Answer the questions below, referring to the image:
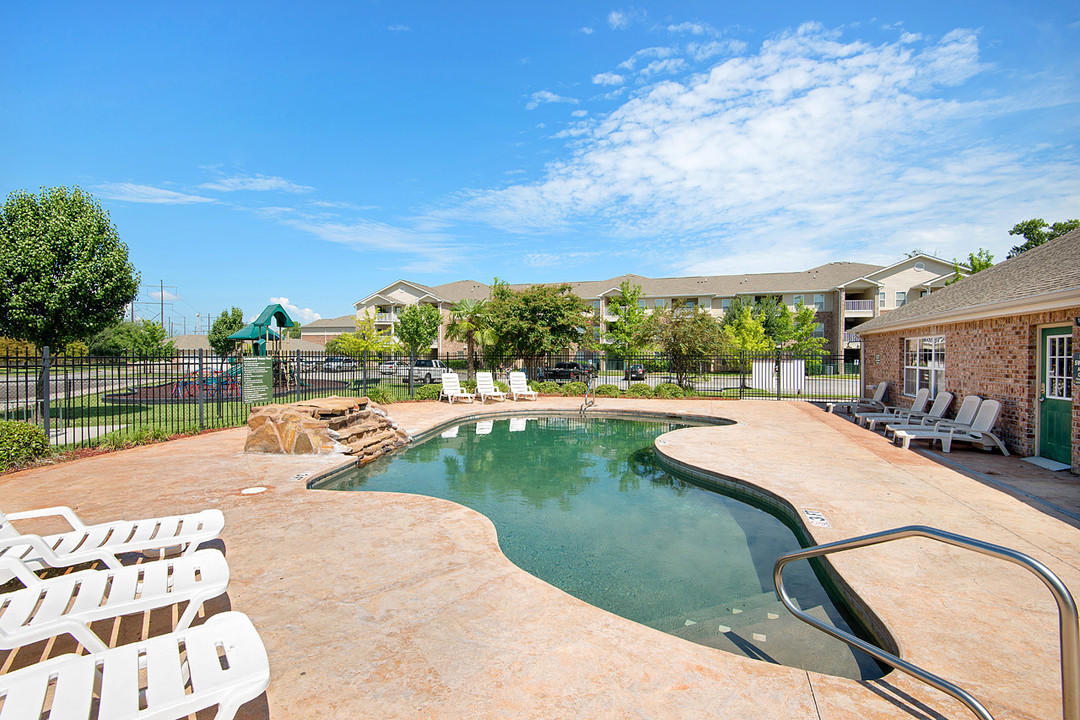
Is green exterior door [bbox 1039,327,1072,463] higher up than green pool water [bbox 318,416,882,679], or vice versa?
green exterior door [bbox 1039,327,1072,463]

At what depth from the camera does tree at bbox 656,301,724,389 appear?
69.4 ft

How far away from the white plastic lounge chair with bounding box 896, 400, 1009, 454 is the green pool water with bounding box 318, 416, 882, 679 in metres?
5.42

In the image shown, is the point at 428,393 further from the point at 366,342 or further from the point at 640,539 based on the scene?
the point at 366,342

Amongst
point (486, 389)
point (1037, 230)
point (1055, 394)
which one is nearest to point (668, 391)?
point (486, 389)

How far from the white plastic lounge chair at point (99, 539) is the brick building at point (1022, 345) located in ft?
36.6

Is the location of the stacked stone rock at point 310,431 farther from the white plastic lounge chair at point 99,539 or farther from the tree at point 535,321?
the tree at point 535,321

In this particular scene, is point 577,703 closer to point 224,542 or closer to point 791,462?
point 224,542

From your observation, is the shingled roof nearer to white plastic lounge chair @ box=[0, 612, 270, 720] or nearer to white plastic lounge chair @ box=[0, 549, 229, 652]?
white plastic lounge chair @ box=[0, 612, 270, 720]

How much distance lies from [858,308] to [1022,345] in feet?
124

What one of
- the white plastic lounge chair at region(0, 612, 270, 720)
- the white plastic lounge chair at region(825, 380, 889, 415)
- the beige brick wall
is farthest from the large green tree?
the white plastic lounge chair at region(825, 380, 889, 415)

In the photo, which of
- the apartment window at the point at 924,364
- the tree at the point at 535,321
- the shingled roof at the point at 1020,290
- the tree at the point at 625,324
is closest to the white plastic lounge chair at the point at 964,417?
the shingled roof at the point at 1020,290

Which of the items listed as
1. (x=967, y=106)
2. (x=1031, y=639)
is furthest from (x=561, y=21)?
(x=1031, y=639)

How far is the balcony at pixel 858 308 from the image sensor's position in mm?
41344

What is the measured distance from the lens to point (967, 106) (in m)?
11.3
